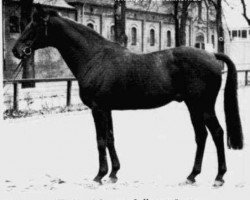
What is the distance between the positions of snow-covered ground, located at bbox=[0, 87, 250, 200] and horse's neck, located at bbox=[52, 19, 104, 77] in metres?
1.09

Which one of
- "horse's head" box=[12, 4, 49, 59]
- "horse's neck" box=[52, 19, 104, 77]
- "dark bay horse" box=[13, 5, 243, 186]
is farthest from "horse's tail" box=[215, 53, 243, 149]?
"horse's head" box=[12, 4, 49, 59]

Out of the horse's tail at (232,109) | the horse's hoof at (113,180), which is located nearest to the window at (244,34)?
the horse's tail at (232,109)

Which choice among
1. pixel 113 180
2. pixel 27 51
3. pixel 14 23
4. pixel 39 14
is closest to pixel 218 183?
pixel 113 180

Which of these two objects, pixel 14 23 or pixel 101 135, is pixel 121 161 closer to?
pixel 101 135

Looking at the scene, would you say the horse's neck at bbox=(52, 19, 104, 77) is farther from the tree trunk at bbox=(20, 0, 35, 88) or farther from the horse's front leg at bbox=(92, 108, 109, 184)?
the tree trunk at bbox=(20, 0, 35, 88)

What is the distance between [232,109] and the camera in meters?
5.75

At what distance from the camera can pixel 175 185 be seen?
5.70 meters

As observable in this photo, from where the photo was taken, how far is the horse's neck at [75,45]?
5801 mm

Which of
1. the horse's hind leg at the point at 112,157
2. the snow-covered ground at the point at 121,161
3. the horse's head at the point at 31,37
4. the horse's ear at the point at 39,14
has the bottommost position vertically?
the snow-covered ground at the point at 121,161

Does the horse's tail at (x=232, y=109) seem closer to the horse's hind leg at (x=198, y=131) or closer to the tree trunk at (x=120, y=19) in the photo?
the horse's hind leg at (x=198, y=131)

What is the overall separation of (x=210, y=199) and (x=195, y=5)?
232 inches

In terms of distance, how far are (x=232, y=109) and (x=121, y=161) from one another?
1953 mm

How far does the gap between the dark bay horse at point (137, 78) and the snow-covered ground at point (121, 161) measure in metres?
0.32

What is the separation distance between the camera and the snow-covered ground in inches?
213
